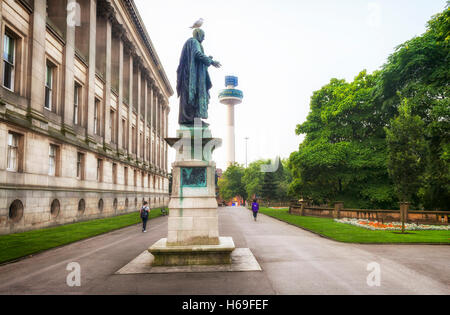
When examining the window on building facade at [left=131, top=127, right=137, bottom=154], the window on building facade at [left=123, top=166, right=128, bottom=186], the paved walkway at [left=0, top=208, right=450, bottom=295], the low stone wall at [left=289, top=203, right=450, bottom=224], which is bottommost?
the low stone wall at [left=289, top=203, right=450, bottom=224]

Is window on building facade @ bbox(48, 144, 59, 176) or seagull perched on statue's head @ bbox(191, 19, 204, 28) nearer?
seagull perched on statue's head @ bbox(191, 19, 204, 28)

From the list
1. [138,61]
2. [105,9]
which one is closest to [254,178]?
[138,61]

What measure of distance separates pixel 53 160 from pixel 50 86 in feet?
18.1

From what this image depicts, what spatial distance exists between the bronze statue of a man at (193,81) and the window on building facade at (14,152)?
12.7m

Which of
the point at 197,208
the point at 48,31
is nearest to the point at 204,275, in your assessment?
the point at 197,208

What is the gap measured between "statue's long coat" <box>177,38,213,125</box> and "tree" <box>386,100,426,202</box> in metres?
12.8

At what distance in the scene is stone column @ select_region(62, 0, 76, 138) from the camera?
2431cm

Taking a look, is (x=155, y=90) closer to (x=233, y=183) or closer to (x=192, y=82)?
(x=233, y=183)

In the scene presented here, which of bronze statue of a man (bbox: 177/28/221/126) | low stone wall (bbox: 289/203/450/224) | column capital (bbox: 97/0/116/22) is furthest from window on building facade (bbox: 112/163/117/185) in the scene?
bronze statue of a man (bbox: 177/28/221/126)

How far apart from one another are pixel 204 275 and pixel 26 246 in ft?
30.7

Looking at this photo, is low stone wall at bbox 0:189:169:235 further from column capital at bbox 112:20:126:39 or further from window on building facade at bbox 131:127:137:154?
column capital at bbox 112:20:126:39

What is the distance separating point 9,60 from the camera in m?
18.8

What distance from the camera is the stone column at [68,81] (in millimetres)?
24312

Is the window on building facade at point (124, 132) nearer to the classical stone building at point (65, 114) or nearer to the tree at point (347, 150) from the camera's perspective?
the classical stone building at point (65, 114)
